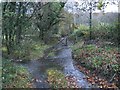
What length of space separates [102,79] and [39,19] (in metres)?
2.41

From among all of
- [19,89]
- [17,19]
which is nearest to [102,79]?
[19,89]

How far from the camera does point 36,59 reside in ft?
15.6

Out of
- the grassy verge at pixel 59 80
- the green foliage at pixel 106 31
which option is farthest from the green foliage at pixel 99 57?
the grassy verge at pixel 59 80

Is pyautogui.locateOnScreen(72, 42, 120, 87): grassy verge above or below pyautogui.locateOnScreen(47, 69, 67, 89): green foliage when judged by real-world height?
above

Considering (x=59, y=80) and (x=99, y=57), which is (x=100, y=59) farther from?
(x=59, y=80)

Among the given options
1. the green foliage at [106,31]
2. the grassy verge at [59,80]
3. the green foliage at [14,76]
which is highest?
the green foliage at [106,31]

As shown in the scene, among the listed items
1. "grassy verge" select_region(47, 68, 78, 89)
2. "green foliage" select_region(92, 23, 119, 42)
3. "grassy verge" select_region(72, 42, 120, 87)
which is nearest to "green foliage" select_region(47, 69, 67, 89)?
"grassy verge" select_region(47, 68, 78, 89)

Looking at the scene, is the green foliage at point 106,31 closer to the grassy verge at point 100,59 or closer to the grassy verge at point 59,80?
the grassy verge at point 100,59

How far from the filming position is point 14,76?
11.8 feet

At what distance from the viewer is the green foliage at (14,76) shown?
135 inches

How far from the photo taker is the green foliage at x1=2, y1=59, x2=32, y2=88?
3426mm

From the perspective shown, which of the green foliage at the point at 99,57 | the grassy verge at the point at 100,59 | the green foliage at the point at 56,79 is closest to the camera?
the green foliage at the point at 56,79

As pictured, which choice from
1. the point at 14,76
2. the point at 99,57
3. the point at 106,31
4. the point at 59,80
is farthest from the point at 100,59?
the point at 14,76

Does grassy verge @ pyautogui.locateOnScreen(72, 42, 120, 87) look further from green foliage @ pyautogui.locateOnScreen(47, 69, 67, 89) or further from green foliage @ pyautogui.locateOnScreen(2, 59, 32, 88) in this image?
green foliage @ pyautogui.locateOnScreen(2, 59, 32, 88)
